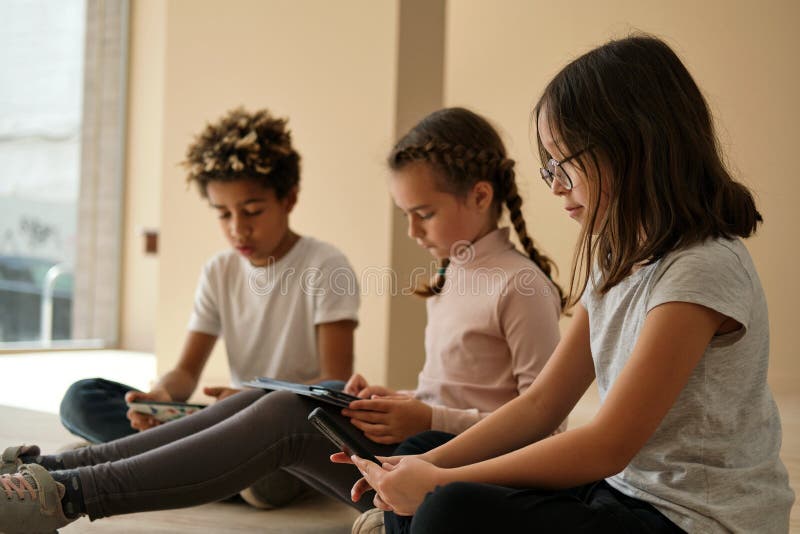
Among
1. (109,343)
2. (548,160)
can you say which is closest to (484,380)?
(548,160)

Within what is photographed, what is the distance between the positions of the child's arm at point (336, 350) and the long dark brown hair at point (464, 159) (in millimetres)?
301

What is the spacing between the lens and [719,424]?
0.99 m

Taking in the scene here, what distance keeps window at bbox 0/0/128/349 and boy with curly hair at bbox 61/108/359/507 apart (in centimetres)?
343

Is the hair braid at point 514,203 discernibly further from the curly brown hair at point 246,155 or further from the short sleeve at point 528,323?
the curly brown hair at point 246,155

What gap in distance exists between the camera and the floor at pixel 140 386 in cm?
163

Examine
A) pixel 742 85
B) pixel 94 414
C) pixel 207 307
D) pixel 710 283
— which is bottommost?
pixel 94 414

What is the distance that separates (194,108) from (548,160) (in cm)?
282

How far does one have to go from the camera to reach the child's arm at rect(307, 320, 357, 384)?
1.96 metres

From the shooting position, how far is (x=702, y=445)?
99 centimetres

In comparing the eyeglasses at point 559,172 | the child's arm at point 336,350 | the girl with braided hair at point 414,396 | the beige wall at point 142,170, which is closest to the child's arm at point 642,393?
the eyeglasses at point 559,172

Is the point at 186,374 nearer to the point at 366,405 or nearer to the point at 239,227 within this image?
the point at 239,227

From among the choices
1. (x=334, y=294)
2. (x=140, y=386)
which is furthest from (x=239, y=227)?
(x=140, y=386)

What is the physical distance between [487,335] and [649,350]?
626mm

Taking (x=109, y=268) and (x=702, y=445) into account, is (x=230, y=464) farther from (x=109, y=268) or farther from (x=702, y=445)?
(x=109, y=268)
